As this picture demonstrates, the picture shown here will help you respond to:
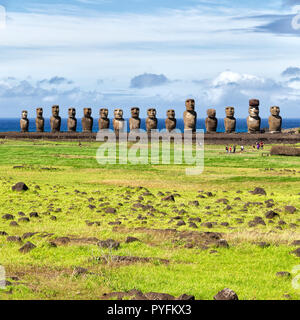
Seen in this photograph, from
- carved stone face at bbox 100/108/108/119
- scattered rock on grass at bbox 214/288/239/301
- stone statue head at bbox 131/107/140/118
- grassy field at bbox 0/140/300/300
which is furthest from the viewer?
carved stone face at bbox 100/108/108/119

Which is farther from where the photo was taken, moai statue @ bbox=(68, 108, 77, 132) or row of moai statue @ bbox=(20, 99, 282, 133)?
moai statue @ bbox=(68, 108, 77, 132)

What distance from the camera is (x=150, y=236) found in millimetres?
12305

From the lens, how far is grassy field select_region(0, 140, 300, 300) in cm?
892

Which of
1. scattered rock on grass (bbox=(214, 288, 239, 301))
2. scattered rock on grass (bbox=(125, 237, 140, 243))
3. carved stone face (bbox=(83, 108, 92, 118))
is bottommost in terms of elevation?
scattered rock on grass (bbox=(125, 237, 140, 243))

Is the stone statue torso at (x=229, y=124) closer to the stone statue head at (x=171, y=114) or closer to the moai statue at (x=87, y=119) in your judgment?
the stone statue head at (x=171, y=114)

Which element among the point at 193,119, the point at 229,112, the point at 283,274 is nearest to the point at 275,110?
the point at 229,112

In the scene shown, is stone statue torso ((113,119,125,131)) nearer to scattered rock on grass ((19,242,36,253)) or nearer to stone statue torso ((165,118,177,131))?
stone statue torso ((165,118,177,131))

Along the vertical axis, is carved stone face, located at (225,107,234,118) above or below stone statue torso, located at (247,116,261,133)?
above

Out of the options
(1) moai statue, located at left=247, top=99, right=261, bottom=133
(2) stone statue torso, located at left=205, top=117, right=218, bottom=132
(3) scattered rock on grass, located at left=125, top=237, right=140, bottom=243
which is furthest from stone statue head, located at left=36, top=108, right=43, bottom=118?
(3) scattered rock on grass, located at left=125, top=237, right=140, bottom=243

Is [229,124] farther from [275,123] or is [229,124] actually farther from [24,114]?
[24,114]

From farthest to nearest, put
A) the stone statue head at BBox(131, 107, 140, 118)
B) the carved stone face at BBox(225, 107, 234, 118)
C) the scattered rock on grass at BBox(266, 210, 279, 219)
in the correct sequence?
the stone statue head at BBox(131, 107, 140, 118) < the carved stone face at BBox(225, 107, 234, 118) < the scattered rock on grass at BBox(266, 210, 279, 219)

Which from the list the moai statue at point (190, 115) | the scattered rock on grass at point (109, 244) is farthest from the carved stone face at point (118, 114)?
the scattered rock on grass at point (109, 244)

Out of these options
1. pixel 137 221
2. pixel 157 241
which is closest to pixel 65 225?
pixel 137 221
